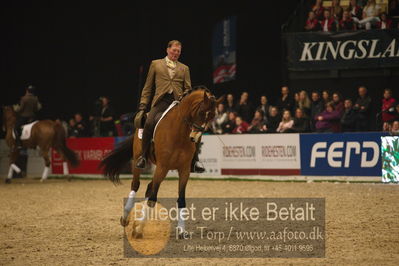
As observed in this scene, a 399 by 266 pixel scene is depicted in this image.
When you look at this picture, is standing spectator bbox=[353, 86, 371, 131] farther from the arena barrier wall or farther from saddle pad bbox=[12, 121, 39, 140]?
saddle pad bbox=[12, 121, 39, 140]

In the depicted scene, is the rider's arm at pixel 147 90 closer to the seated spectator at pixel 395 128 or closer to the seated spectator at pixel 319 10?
the seated spectator at pixel 395 128

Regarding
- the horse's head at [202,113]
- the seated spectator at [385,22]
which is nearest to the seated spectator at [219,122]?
the seated spectator at [385,22]

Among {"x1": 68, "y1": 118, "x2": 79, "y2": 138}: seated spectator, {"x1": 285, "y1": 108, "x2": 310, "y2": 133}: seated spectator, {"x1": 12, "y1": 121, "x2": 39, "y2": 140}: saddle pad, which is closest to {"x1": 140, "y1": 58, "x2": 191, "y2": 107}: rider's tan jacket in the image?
{"x1": 285, "y1": 108, "x2": 310, "y2": 133}: seated spectator

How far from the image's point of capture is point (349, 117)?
18812mm

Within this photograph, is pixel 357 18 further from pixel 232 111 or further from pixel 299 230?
pixel 299 230

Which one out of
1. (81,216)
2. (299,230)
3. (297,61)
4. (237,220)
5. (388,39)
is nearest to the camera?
(299,230)

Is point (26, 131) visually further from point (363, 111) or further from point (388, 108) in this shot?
point (388, 108)

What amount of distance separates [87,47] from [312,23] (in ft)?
38.0

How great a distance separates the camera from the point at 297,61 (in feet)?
68.6

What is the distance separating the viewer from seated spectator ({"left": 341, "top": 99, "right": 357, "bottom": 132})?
1876 centimetres

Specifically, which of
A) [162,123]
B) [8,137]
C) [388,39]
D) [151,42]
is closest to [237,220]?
[162,123]

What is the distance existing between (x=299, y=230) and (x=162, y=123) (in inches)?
102

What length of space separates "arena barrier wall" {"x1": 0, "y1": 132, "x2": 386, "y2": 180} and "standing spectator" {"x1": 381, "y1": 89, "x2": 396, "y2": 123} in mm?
926

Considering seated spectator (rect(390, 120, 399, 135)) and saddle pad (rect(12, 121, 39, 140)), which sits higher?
seated spectator (rect(390, 120, 399, 135))
